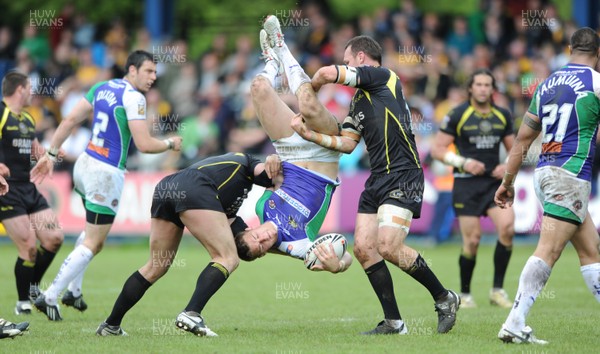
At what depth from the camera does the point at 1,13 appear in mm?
30312

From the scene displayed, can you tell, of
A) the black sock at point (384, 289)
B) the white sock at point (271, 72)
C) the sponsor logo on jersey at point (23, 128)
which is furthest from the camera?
the sponsor logo on jersey at point (23, 128)

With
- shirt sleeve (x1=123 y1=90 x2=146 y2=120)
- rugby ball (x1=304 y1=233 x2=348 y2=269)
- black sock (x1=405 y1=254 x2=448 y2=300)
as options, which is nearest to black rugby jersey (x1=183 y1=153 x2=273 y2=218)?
rugby ball (x1=304 y1=233 x2=348 y2=269)

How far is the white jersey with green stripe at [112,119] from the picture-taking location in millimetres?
10664

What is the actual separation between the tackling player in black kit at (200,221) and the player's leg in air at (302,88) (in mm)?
552

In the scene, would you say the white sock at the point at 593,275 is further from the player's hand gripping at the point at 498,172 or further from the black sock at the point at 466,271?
the player's hand gripping at the point at 498,172

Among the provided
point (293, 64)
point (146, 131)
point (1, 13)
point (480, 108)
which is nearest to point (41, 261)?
point (146, 131)

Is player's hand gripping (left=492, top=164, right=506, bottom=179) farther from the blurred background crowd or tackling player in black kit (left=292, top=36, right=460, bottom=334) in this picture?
the blurred background crowd

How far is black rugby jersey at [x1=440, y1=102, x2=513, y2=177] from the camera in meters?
12.3

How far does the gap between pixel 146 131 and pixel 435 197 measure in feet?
32.3

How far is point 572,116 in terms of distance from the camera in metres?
8.05

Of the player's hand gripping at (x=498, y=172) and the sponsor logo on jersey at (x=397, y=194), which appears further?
the player's hand gripping at (x=498, y=172)

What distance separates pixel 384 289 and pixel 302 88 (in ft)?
6.96

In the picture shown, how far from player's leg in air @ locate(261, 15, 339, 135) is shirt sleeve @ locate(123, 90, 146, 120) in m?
1.92

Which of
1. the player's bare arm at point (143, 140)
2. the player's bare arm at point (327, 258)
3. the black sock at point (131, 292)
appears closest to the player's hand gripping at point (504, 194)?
the player's bare arm at point (327, 258)
